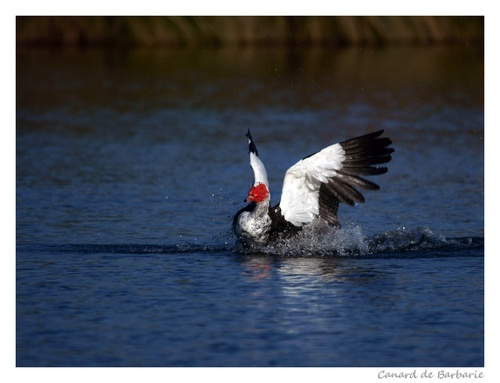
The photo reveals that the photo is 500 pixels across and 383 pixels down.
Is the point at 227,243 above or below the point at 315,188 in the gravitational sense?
below

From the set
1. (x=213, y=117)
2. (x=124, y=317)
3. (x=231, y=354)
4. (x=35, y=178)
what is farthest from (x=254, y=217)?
(x=213, y=117)

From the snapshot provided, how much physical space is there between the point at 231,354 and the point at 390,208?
6534 mm

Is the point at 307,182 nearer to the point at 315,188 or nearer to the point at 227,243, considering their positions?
the point at 315,188

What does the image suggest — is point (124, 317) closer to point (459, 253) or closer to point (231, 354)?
point (231, 354)

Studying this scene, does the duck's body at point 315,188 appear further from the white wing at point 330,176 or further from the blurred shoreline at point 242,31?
the blurred shoreline at point 242,31

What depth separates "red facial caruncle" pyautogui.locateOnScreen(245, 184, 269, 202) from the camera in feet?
39.4

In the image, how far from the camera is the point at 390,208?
582 inches

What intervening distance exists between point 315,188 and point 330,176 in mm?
248

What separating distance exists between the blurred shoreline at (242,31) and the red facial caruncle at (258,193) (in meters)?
26.0

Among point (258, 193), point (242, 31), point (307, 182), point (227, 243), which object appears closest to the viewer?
point (258, 193)

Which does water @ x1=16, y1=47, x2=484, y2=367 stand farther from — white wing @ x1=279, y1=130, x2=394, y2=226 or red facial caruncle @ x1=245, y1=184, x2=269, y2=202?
red facial caruncle @ x1=245, y1=184, x2=269, y2=202

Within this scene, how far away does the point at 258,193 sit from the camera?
12039 millimetres

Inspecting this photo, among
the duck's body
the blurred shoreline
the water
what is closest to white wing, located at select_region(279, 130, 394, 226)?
the duck's body

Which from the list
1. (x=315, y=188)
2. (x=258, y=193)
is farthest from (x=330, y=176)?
(x=258, y=193)
